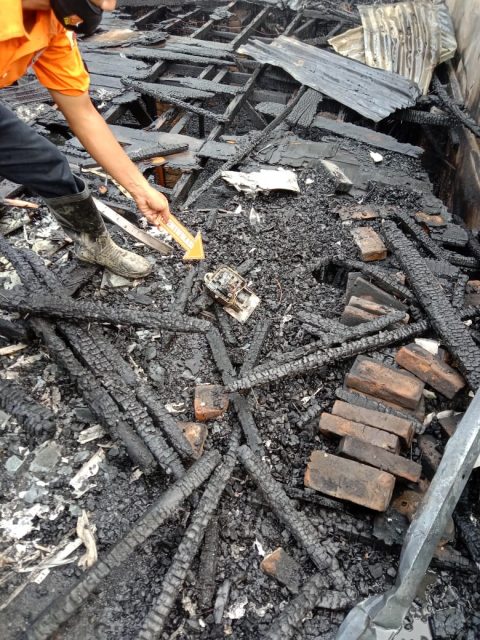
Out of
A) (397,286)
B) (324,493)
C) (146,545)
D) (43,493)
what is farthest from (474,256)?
(43,493)

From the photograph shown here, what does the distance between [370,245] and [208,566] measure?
3.10 m

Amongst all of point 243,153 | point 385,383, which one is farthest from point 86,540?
point 243,153

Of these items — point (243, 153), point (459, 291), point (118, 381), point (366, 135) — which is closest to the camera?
point (118, 381)

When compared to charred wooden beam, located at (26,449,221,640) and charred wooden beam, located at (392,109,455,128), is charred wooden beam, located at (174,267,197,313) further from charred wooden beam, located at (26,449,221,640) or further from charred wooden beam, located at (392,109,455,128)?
charred wooden beam, located at (392,109,455,128)

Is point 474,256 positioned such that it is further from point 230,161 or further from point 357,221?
point 230,161

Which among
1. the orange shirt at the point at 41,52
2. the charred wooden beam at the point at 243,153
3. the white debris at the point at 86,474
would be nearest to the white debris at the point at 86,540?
the white debris at the point at 86,474

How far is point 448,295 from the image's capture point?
393 centimetres

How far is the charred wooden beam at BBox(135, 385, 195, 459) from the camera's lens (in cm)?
279

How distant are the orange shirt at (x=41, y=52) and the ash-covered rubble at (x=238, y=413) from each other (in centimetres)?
149

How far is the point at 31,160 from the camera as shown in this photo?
314 centimetres

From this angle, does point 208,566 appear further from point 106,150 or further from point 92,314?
point 106,150

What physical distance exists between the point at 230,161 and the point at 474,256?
9.80 feet

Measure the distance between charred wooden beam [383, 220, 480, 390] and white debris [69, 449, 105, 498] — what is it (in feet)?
8.53

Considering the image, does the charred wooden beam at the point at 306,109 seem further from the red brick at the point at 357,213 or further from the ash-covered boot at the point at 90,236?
the ash-covered boot at the point at 90,236
